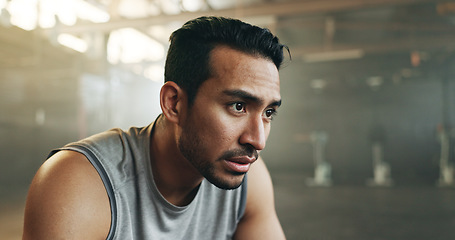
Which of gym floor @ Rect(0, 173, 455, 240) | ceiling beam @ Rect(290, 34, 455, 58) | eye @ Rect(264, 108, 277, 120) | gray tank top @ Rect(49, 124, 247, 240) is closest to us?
gray tank top @ Rect(49, 124, 247, 240)

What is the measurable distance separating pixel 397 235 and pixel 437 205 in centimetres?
138

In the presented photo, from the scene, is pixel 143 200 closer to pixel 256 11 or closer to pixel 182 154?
pixel 182 154

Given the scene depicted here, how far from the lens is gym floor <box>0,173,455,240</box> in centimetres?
259

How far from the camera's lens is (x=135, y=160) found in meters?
0.78

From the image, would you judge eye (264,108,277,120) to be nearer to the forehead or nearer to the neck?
the forehead

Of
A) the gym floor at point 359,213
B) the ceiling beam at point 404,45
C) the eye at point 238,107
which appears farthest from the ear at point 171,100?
the ceiling beam at point 404,45

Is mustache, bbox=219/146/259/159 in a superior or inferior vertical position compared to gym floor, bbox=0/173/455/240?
superior

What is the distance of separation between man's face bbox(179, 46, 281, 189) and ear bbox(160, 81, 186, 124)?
4cm

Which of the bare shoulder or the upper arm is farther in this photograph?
the upper arm

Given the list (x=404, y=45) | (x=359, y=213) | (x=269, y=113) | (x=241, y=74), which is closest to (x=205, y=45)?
(x=241, y=74)

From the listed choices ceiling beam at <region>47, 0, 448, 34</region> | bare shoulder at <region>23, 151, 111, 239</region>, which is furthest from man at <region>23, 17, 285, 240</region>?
ceiling beam at <region>47, 0, 448, 34</region>

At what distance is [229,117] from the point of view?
0.73 metres

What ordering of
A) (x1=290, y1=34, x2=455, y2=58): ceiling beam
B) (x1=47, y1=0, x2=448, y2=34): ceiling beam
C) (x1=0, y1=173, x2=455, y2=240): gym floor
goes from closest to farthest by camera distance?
(x1=0, y1=173, x2=455, y2=240): gym floor
(x1=47, y1=0, x2=448, y2=34): ceiling beam
(x1=290, y1=34, x2=455, y2=58): ceiling beam

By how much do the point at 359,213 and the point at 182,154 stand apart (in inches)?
118
